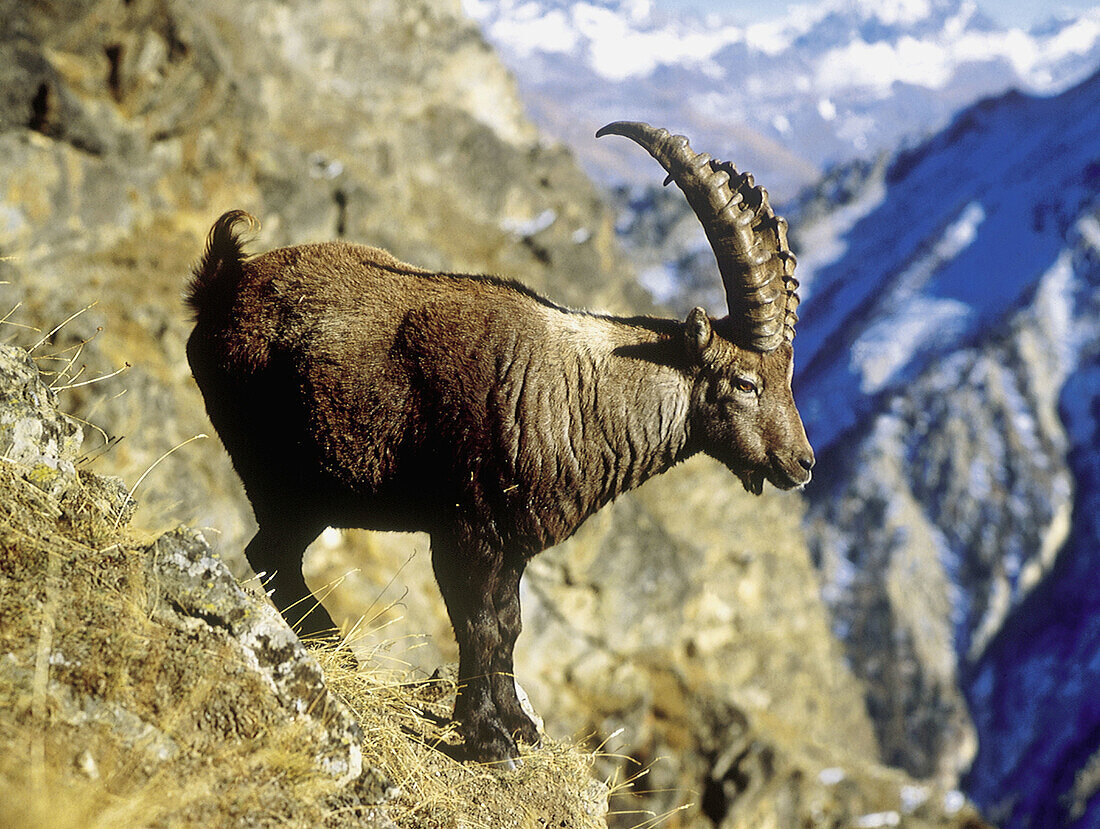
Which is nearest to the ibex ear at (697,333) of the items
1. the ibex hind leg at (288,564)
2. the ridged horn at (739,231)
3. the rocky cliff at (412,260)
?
the ridged horn at (739,231)

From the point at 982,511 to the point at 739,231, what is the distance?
143m

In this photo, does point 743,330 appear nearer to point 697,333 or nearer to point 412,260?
point 697,333

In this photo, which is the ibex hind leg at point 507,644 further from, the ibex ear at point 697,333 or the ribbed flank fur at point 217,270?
the ribbed flank fur at point 217,270

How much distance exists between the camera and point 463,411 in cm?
539

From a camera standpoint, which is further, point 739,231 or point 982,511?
point 982,511

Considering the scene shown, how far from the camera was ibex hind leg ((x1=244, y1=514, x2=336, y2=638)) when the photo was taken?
6.03 metres

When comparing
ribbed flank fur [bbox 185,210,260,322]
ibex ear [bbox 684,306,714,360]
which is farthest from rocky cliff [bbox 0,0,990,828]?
ibex ear [bbox 684,306,714,360]

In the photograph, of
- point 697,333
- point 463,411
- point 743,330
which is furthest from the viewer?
point 743,330

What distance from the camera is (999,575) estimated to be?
129125mm

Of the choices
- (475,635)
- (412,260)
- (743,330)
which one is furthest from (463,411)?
(412,260)

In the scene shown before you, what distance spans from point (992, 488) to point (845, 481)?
959 inches

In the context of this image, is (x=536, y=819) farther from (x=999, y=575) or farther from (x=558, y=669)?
(x=999, y=575)

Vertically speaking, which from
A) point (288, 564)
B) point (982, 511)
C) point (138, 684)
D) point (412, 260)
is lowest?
point (982, 511)

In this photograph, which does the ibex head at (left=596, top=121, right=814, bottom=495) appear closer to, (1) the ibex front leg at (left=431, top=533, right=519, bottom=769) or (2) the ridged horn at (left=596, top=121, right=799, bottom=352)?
(2) the ridged horn at (left=596, top=121, right=799, bottom=352)
